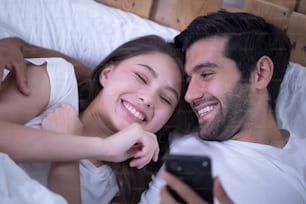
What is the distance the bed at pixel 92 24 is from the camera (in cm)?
58

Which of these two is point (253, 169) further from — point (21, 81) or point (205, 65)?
point (21, 81)

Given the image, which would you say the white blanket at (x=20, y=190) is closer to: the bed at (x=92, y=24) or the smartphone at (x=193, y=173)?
the smartphone at (x=193, y=173)

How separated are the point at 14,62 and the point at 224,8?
0.82ft

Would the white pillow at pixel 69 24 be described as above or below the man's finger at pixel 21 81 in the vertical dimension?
above

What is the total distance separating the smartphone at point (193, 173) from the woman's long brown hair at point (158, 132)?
3.5 inches

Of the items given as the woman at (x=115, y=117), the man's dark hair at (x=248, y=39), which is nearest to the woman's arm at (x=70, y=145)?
the woman at (x=115, y=117)

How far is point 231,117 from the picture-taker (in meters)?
0.48

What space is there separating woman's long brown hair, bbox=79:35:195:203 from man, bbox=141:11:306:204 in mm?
15

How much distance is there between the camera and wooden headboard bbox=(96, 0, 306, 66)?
0.50 m

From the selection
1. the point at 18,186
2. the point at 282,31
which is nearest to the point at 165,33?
the point at 282,31

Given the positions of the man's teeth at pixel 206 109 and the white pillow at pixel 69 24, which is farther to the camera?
the white pillow at pixel 69 24

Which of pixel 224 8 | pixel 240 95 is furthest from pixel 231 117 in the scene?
pixel 224 8

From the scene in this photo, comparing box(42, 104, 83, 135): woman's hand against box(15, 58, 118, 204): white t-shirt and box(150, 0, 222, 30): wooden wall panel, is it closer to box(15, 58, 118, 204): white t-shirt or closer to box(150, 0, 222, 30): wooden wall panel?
box(15, 58, 118, 204): white t-shirt

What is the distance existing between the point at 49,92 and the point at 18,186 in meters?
0.17
